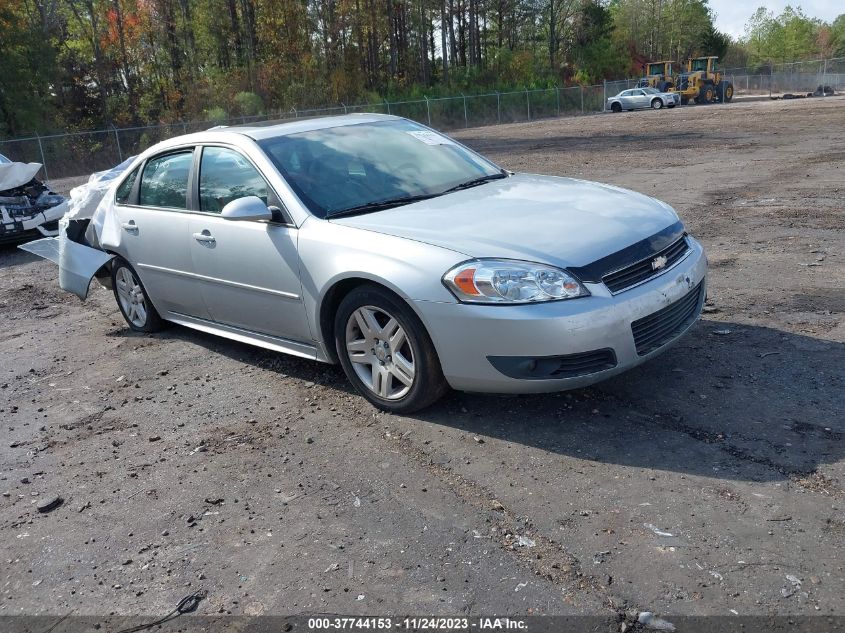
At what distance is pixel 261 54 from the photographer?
52125mm

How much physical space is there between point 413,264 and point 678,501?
67.6 inches

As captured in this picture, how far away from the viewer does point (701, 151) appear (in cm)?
1747

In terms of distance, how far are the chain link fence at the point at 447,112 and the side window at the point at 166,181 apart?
6.38 meters

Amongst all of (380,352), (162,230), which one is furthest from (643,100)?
(380,352)

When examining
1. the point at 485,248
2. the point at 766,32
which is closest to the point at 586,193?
the point at 485,248

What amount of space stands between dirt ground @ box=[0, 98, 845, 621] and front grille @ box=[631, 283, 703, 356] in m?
0.36

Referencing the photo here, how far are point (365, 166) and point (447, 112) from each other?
39.6 metres

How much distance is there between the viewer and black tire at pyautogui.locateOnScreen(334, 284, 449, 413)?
164 inches

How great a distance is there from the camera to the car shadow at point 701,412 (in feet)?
12.1

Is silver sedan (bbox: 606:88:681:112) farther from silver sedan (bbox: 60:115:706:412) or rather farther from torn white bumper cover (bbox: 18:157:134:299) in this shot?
silver sedan (bbox: 60:115:706:412)

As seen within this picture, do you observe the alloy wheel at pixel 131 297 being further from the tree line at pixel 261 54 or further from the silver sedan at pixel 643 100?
the silver sedan at pixel 643 100

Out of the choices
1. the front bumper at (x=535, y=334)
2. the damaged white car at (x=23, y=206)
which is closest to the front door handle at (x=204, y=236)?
the front bumper at (x=535, y=334)

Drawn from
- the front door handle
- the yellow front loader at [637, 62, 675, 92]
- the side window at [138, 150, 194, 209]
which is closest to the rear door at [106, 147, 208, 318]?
the side window at [138, 150, 194, 209]

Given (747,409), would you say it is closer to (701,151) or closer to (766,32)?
(701,151)
